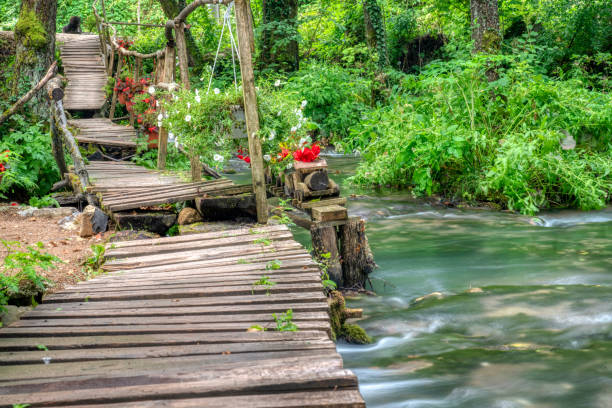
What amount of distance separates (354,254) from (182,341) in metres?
3.61

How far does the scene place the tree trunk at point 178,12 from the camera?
19.5 m

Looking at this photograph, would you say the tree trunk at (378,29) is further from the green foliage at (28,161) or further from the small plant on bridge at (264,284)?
the small plant on bridge at (264,284)

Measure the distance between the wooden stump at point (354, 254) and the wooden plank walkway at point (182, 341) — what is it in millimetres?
1548

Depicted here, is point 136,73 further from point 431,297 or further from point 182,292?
point 182,292

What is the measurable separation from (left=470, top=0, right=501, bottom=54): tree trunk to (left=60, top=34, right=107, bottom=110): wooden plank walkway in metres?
10.4

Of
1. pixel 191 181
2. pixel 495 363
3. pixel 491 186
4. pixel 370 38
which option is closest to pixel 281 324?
pixel 495 363

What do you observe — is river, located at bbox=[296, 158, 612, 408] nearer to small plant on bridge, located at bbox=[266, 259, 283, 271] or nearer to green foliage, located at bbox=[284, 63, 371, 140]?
small plant on bridge, located at bbox=[266, 259, 283, 271]

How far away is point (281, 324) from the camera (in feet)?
11.4

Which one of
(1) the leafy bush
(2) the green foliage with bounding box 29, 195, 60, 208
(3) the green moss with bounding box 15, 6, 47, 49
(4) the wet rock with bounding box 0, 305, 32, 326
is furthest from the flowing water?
(3) the green moss with bounding box 15, 6, 47, 49

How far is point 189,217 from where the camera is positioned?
6.87m

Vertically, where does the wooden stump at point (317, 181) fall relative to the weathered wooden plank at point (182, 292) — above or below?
above

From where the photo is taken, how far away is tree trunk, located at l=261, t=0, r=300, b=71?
19969 millimetres

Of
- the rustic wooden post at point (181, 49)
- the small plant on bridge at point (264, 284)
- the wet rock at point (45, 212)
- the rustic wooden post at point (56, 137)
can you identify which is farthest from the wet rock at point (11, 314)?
the rustic wooden post at point (56, 137)

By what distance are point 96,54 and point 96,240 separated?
642 inches
